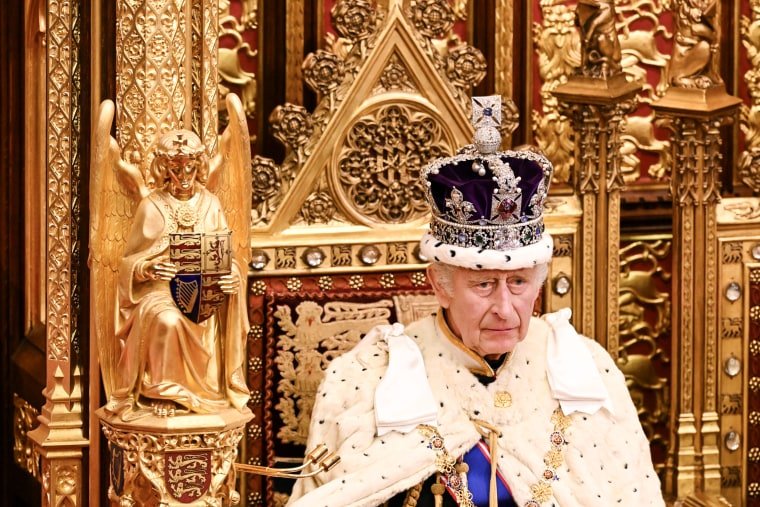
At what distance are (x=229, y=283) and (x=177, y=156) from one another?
0.39 m

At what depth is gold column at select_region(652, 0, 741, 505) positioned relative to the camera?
7.70 metres

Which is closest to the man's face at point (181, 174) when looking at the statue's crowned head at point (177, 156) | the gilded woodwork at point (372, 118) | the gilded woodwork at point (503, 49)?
the statue's crowned head at point (177, 156)

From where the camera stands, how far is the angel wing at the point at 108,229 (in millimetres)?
6531

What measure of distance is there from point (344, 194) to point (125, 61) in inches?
41.2

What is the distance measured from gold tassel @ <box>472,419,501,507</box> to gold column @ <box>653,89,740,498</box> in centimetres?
142

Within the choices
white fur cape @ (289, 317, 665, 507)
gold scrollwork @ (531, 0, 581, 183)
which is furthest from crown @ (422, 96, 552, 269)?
gold scrollwork @ (531, 0, 581, 183)

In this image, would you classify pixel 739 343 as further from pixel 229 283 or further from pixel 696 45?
pixel 229 283

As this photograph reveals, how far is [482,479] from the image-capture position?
661 centimetres

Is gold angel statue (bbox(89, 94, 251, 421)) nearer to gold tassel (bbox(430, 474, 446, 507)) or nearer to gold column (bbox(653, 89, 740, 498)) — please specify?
gold tassel (bbox(430, 474, 446, 507))

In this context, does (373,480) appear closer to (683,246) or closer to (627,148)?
(683,246)

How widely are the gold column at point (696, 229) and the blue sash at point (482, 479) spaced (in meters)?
1.34

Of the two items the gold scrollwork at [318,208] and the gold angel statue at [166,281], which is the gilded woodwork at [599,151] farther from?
the gold angel statue at [166,281]

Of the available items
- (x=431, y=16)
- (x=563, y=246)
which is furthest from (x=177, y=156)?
(x=563, y=246)

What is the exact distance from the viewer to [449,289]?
21.6 ft
